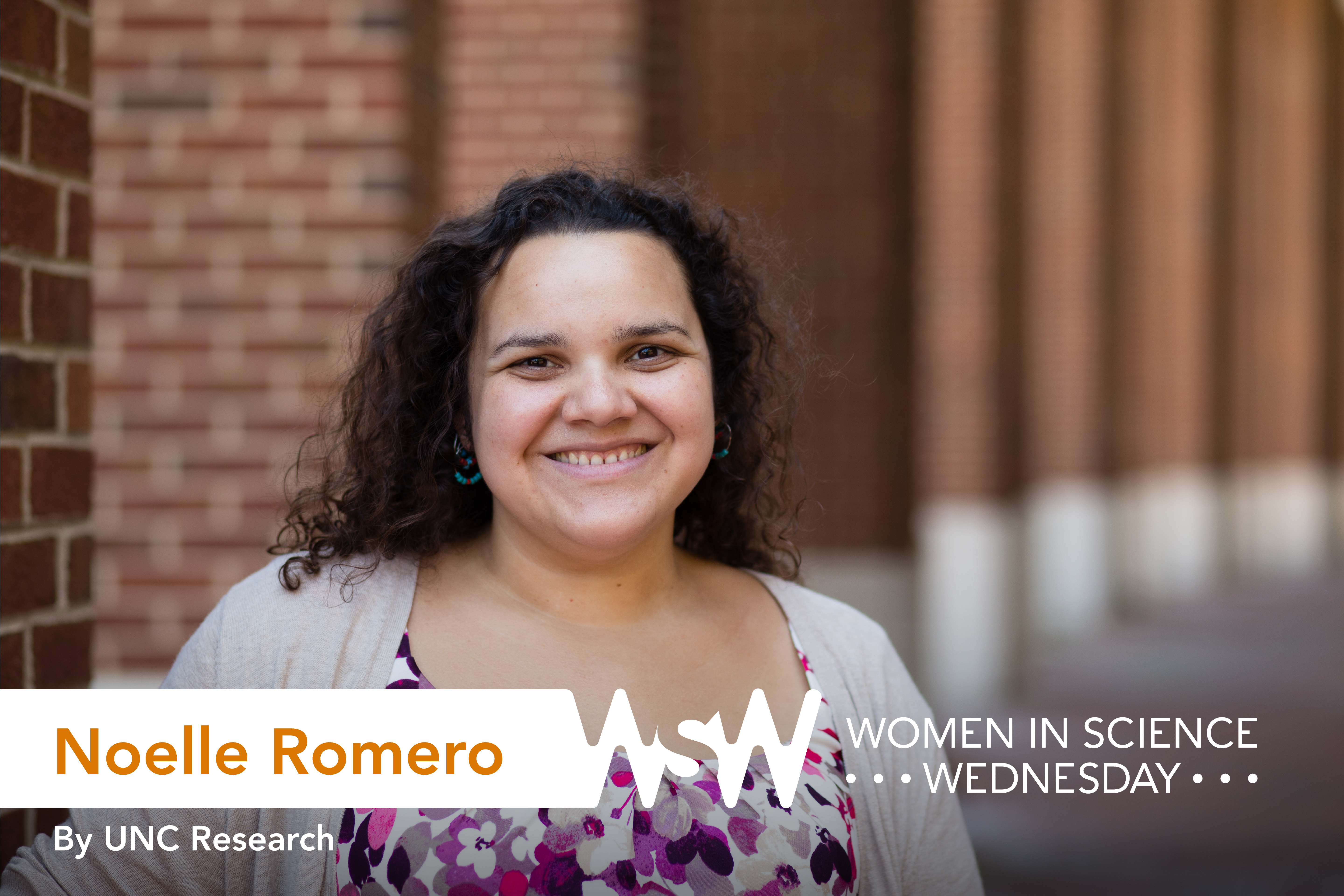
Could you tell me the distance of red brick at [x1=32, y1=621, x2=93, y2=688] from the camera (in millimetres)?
2160

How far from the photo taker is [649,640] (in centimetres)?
227

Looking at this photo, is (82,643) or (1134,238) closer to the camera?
(82,643)

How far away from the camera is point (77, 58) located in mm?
2271

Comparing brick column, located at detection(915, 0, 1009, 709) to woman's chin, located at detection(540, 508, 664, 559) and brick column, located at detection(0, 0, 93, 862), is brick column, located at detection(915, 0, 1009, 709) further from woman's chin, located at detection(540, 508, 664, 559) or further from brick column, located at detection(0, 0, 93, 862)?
brick column, located at detection(0, 0, 93, 862)

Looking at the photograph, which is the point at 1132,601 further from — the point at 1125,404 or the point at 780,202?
the point at 780,202

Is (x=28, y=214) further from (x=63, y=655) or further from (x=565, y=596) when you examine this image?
(x=565, y=596)

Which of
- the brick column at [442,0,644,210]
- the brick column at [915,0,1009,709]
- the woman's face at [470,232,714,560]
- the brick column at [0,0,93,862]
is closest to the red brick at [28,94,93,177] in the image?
the brick column at [0,0,93,862]

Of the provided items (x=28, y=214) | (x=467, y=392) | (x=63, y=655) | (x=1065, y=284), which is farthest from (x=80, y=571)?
(x=1065, y=284)

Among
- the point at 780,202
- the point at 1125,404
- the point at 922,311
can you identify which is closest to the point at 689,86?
the point at 780,202

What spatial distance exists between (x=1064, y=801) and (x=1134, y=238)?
950cm

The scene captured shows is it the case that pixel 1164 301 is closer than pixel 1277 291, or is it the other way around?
pixel 1164 301

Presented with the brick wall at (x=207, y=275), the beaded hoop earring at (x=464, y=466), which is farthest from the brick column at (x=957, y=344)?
the beaded hoop earring at (x=464, y=466)

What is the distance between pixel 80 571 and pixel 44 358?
0.37 meters

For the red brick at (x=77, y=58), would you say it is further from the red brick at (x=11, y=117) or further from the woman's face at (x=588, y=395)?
the woman's face at (x=588, y=395)
